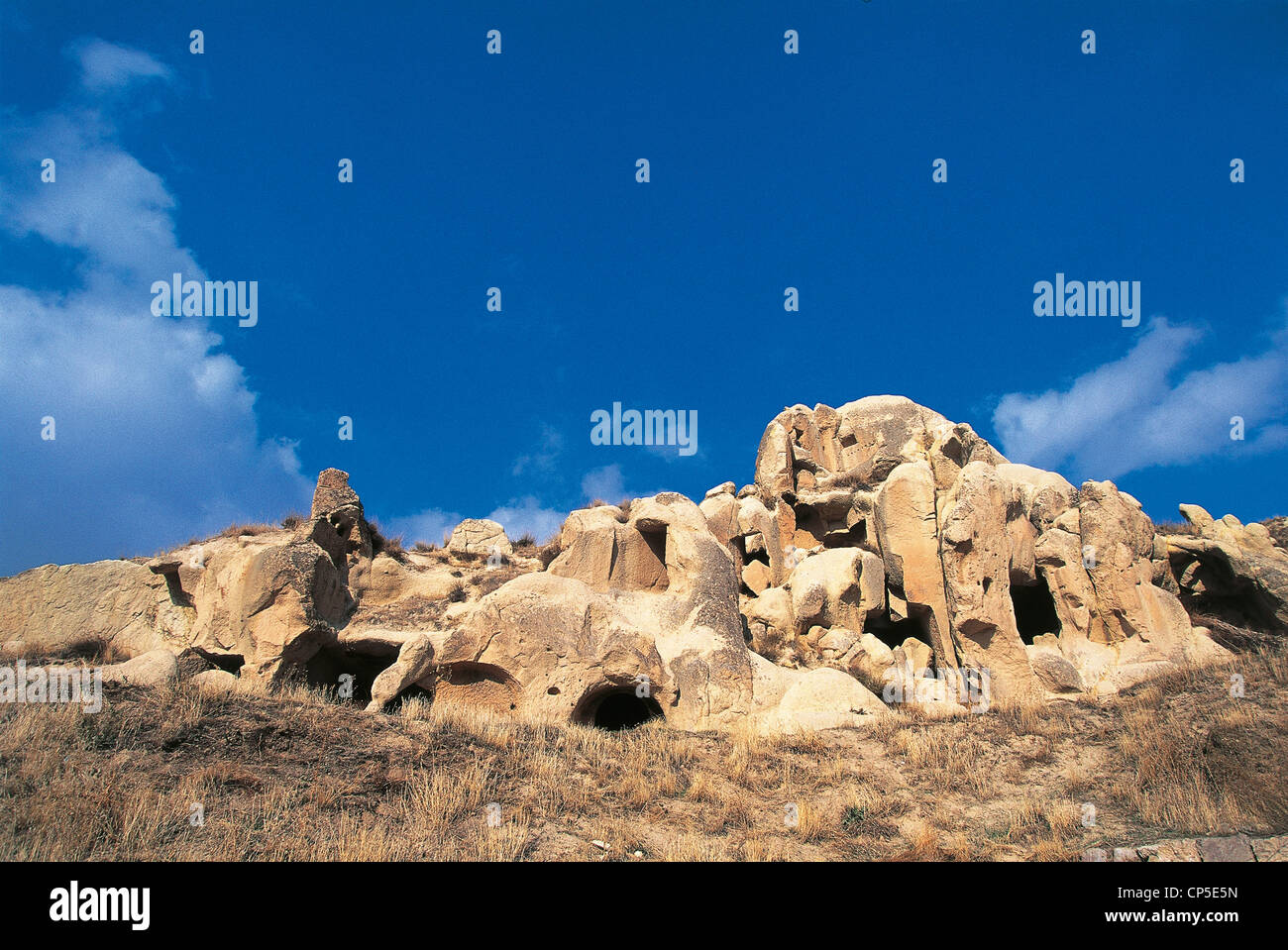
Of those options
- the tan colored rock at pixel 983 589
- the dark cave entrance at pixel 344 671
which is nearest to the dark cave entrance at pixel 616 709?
the dark cave entrance at pixel 344 671

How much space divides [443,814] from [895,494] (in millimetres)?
13907

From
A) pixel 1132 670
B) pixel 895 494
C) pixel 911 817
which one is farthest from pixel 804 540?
pixel 911 817

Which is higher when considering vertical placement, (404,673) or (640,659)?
(640,659)

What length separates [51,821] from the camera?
7.03 metres

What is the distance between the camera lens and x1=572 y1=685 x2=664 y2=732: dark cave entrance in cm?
1376

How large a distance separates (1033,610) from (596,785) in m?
Answer: 13.5

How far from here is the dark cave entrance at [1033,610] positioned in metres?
18.8

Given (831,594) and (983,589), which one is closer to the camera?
(983,589)

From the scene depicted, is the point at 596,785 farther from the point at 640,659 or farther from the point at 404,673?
the point at 404,673

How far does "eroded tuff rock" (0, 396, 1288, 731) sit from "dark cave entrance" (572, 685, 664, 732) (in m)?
0.08

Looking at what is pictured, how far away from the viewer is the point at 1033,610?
1934 centimetres

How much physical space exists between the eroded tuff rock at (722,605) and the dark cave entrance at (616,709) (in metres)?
0.08

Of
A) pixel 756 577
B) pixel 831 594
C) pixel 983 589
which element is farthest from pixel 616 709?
pixel 983 589

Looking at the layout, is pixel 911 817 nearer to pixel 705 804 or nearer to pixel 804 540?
pixel 705 804
